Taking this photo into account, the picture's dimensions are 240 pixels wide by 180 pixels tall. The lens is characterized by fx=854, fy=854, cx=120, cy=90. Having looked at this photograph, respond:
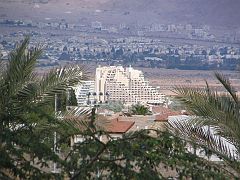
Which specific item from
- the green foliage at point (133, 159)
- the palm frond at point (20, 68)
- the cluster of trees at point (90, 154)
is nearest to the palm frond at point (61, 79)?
the palm frond at point (20, 68)

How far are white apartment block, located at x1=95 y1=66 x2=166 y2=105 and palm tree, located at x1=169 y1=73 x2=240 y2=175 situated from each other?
360 feet

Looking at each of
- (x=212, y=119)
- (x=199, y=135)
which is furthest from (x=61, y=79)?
(x=212, y=119)

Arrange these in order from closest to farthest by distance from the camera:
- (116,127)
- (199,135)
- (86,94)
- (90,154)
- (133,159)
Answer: (133,159), (90,154), (199,135), (116,127), (86,94)

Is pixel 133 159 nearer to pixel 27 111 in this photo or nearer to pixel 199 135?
pixel 27 111

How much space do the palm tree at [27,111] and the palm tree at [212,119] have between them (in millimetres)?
1285

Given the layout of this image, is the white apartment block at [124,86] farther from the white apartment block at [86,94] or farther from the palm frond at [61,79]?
the palm frond at [61,79]

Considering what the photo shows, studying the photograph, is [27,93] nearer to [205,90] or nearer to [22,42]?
[22,42]

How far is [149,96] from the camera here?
120938 millimetres

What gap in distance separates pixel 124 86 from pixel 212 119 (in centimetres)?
12143

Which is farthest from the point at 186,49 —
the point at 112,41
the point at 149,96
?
the point at 149,96

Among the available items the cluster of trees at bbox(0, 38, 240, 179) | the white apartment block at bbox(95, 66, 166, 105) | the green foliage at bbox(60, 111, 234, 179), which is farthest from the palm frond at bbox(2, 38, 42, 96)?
the white apartment block at bbox(95, 66, 166, 105)

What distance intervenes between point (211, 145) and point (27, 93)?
76.7 inches

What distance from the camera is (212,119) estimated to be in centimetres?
807

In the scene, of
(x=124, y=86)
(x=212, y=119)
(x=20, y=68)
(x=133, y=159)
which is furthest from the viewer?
(x=124, y=86)
